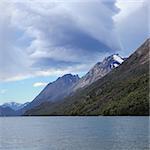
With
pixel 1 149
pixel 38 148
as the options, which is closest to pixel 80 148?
pixel 38 148

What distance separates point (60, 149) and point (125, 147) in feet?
35.3

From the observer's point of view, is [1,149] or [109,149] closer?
[109,149]

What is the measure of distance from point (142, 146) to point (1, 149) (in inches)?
963

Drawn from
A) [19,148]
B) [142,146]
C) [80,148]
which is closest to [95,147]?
[80,148]

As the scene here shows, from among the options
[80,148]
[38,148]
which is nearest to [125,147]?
[80,148]

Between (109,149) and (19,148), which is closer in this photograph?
(109,149)

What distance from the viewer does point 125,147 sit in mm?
62094

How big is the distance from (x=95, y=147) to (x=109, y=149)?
4214 millimetres

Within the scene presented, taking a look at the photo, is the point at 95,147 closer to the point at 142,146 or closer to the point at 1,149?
the point at 142,146

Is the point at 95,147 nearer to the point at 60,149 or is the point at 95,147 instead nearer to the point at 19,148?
the point at 60,149

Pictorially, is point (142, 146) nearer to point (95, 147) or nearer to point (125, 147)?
point (125, 147)

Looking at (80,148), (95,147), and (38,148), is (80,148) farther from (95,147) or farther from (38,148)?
(38,148)

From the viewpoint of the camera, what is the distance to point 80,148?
64.2 metres

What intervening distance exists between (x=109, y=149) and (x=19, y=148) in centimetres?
1651
